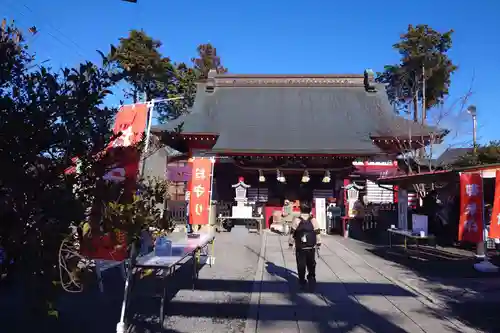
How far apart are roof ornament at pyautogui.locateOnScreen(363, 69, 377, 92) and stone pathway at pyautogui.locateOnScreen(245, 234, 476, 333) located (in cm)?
1326

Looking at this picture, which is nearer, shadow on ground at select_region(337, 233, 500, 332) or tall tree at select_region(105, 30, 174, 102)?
shadow on ground at select_region(337, 233, 500, 332)

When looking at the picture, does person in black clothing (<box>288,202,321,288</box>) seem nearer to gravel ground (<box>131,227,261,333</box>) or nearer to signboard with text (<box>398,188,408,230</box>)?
gravel ground (<box>131,227,261,333</box>)

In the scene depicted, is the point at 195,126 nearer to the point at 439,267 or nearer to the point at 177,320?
the point at 439,267

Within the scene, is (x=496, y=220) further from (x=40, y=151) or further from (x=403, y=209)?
(x=40, y=151)

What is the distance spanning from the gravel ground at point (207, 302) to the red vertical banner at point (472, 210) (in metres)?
4.44

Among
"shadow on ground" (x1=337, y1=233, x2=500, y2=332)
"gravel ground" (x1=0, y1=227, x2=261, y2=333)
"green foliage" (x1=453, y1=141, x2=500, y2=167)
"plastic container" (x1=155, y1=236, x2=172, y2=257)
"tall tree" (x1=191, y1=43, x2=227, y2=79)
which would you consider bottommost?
"gravel ground" (x1=0, y1=227, x2=261, y2=333)

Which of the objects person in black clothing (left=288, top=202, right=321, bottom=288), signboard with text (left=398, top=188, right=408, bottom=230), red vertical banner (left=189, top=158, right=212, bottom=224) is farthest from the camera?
signboard with text (left=398, top=188, right=408, bottom=230)

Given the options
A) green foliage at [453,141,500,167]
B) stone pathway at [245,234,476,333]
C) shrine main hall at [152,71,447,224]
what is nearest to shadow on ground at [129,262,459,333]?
stone pathway at [245,234,476,333]

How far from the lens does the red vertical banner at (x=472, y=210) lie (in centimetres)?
755

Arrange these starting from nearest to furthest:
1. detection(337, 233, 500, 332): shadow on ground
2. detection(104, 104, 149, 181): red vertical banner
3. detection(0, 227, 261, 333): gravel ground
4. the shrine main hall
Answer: detection(104, 104, 149, 181): red vertical banner → detection(0, 227, 261, 333): gravel ground → detection(337, 233, 500, 332): shadow on ground → the shrine main hall

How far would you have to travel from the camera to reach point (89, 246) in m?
2.57

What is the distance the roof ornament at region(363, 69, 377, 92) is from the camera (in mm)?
19281

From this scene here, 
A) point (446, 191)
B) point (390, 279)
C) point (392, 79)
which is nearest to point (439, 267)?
point (390, 279)


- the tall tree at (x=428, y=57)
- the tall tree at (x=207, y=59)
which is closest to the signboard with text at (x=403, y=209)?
the tall tree at (x=428, y=57)
